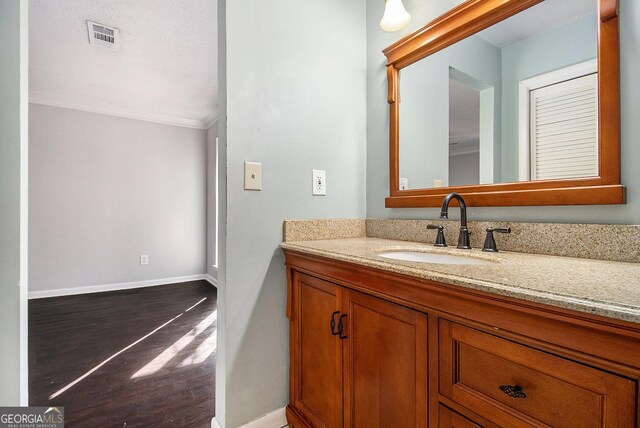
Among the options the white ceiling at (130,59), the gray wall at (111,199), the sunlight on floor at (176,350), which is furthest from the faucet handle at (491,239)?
the gray wall at (111,199)

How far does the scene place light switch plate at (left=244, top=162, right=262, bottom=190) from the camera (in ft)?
4.23

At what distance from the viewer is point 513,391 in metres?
0.59

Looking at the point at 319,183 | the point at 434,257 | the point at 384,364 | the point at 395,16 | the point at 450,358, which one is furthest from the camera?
the point at 319,183

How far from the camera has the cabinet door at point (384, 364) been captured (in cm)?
78

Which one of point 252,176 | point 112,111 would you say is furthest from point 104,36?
point 252,176

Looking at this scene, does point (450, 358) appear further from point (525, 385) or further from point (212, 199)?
point (212, 199)

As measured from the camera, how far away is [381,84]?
5.29 feet

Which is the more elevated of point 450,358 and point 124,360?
point 450,358

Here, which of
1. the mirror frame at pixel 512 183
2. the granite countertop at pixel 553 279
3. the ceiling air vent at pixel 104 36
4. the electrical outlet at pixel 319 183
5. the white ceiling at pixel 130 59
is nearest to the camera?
the granite countertop at pixel 553 279

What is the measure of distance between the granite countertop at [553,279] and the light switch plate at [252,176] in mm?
532

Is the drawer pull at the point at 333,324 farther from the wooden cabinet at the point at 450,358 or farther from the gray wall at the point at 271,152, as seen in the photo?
the gray wall at the point at 271,152

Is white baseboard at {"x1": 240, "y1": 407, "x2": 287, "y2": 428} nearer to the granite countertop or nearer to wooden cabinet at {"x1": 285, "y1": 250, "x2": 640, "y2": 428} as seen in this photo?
wooden cabinet at {"x1": 285, "y1": 250, "x2": 640, "y2": 428}

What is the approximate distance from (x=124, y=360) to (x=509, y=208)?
7.98ft

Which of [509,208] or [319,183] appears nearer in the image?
[509,208]
